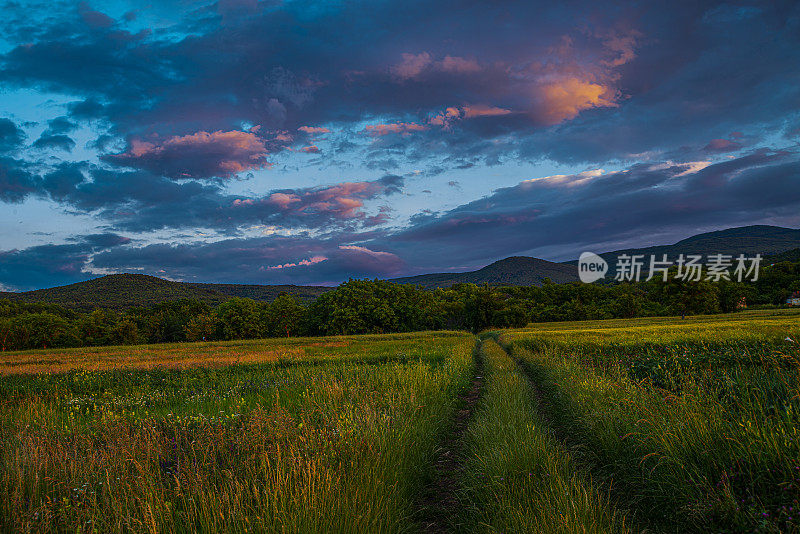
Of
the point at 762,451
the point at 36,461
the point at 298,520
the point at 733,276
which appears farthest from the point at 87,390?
the point at 733,276

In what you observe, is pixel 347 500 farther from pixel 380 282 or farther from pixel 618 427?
pixel 380 282

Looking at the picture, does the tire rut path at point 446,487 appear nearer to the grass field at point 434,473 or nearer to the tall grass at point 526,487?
the grass field at point 434,473

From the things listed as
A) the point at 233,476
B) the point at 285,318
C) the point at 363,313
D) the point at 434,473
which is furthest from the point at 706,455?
the point at 285,318

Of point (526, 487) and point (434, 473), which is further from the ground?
point (526, 487)

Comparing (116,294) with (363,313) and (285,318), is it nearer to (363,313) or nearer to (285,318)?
(285,318)

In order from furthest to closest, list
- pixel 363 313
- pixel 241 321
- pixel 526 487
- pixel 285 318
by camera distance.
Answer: pixel 285 318
pixel 241 321
pixel 363 313
pixel 526 487

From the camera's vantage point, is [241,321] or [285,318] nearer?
[241,321]

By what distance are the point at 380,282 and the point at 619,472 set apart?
80496 millimetres

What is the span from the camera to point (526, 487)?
4605 millimetres

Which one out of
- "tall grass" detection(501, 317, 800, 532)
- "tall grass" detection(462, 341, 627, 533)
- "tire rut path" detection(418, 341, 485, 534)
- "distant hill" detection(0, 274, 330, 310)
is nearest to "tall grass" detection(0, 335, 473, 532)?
"tire rut path" detection(418, 341, 485, 534)

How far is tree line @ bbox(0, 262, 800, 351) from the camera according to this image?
74.4 metres

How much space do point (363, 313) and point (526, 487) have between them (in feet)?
237

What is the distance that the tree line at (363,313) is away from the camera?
7444cm

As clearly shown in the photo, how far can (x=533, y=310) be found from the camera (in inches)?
4299
